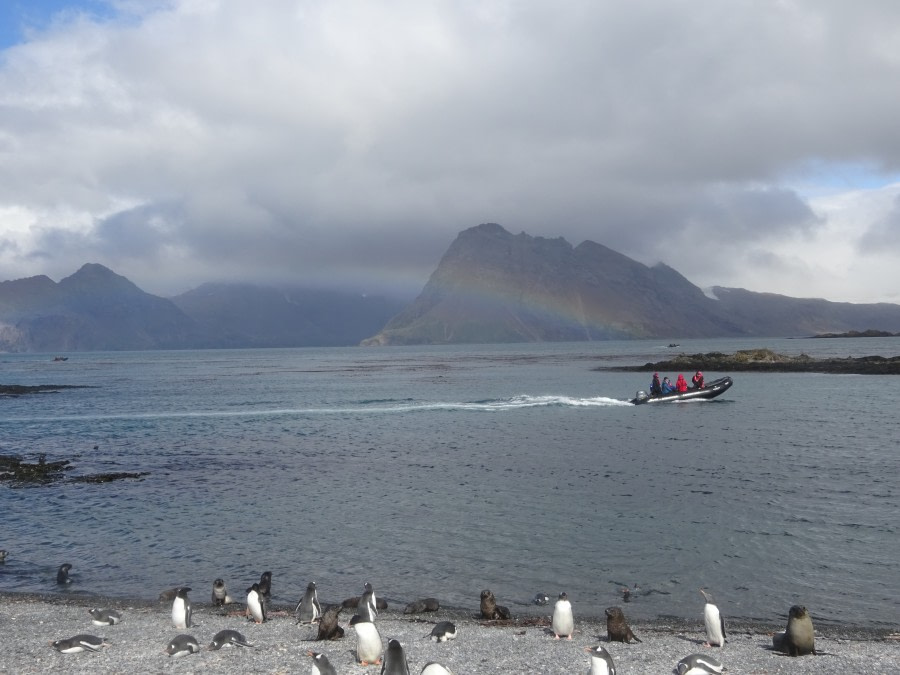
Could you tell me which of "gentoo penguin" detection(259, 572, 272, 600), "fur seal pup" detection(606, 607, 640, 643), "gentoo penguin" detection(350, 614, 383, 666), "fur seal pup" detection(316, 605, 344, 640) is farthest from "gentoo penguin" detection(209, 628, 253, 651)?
"fur seal pup" detection(606, 607, 640, 643)

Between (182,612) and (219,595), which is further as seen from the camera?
(219,595)

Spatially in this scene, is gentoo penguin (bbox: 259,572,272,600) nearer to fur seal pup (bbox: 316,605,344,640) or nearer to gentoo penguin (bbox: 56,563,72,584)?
fur seal pup (bbox: 316,605,344,640)

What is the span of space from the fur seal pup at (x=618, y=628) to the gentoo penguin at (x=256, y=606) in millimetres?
6538

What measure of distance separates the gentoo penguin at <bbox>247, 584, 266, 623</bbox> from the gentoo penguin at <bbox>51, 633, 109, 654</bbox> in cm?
267

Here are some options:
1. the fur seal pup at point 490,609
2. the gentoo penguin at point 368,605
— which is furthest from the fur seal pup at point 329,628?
the fur seal pup at point 490,609

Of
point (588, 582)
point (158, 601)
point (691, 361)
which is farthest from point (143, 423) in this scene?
point (691, 361)

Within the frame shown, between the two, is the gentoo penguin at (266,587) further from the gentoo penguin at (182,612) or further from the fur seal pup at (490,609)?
the fur seal pup at (490,609)

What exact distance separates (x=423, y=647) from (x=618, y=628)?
339 cm

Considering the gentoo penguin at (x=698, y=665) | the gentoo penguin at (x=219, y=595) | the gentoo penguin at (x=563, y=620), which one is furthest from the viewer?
the gentoo penguin at (x=219, y=595)

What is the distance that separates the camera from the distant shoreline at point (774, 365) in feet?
287

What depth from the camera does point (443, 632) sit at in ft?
41.7

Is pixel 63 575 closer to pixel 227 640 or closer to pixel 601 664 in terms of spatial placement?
pixel 227 640

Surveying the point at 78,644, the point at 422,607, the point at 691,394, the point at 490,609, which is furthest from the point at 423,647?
the point at 691,394

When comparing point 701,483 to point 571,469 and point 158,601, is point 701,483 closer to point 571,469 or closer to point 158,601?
point 571,469
